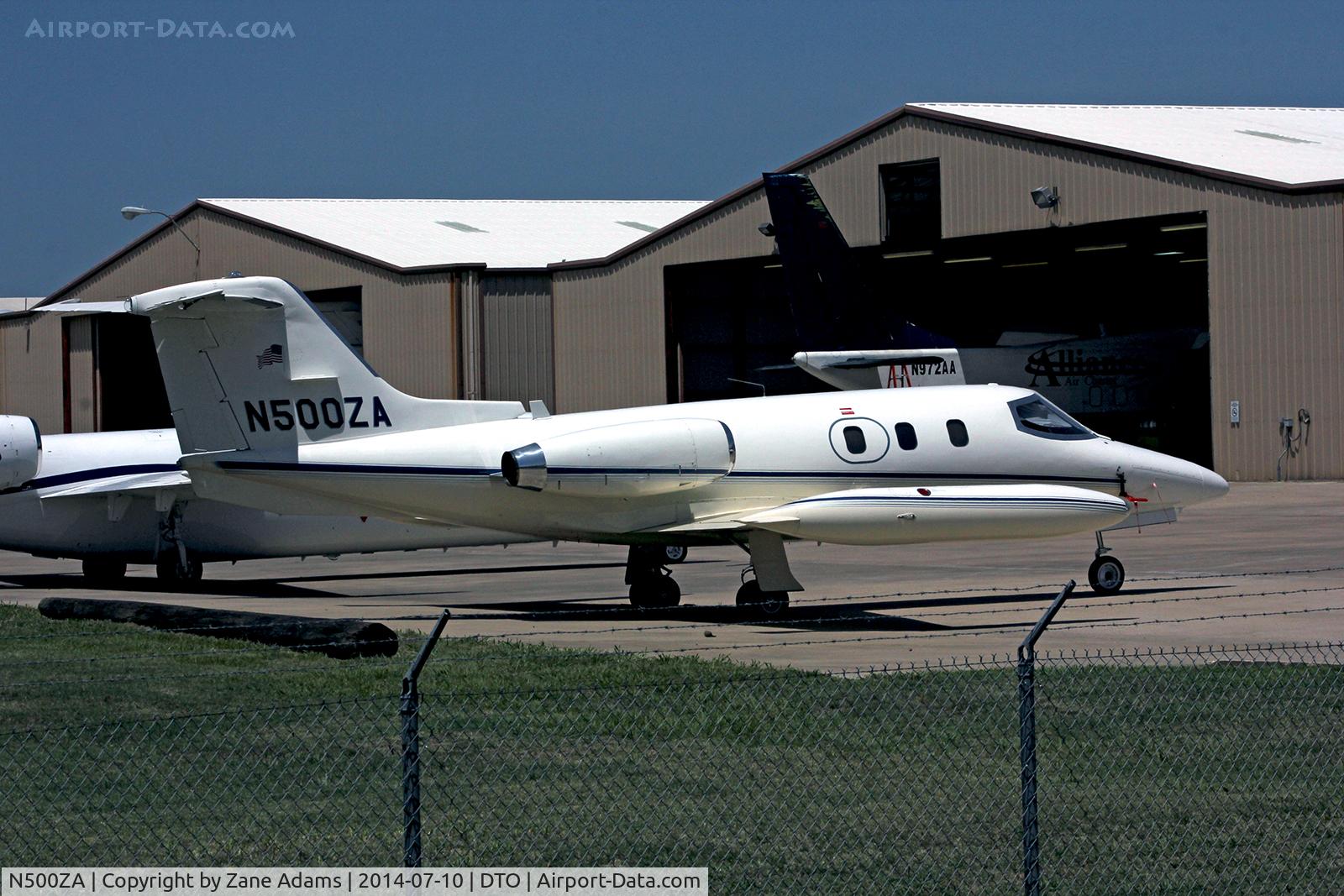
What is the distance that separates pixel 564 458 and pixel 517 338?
3732cm

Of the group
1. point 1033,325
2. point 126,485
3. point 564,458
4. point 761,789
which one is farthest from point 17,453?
point 1033,325

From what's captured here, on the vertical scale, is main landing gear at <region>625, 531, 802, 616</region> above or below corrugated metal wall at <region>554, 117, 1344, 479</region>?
below

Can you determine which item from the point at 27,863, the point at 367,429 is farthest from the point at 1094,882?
the point at 367,429

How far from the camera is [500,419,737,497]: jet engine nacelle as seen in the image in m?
19.5

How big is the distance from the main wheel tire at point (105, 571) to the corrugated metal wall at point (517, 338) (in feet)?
92.2

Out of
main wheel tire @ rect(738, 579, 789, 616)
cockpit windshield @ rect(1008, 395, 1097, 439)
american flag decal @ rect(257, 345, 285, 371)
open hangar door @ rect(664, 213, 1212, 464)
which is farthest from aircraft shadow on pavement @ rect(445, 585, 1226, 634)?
open hangar door @ rect(664, 213, 1212, 464)

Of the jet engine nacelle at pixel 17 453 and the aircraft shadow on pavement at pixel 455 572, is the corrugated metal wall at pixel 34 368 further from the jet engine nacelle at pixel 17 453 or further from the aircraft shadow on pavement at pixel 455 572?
the jet engine nacelle at pixel 17 453

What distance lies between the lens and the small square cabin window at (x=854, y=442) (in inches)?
827

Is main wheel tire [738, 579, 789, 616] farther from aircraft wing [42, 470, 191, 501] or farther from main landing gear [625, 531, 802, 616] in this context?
aircraft wing [42, 470, 191, 501]

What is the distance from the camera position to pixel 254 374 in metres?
19.9

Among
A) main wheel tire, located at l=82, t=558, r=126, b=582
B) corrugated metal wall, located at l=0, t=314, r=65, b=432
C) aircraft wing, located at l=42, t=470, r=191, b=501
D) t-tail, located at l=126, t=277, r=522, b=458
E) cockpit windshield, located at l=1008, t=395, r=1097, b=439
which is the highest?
corrugated metal wall, located at l=0, t=314, r=65, b=432

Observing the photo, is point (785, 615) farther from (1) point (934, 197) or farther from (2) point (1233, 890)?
(1) point (934, 197)

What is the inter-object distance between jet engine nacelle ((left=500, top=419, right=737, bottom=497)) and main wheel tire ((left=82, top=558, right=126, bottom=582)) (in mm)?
11100

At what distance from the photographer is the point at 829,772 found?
10594 millimetres
